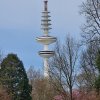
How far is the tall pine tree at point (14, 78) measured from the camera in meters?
71.6

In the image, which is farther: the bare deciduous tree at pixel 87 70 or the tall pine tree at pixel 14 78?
the tall pine tree at pixel 14 78

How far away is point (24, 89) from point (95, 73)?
881 centimetres

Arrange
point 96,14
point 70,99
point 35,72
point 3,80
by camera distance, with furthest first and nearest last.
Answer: point 35,72
point 3,80
point 70,99
point 96,14

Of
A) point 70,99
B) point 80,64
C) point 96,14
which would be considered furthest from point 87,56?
point 96,14

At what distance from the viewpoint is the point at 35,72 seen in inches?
4476

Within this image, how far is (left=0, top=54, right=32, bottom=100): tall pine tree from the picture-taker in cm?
7156

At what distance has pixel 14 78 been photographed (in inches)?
2835

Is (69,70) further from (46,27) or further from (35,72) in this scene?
(46,27)

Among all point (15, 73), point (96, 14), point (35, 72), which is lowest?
point (35, 72)

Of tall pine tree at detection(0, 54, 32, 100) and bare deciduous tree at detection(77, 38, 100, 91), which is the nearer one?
bare deciduous tree at detection(77, 38, 100, 91)

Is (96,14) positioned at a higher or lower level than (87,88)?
higher

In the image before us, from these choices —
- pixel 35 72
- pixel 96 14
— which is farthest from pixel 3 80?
pixel 35 72

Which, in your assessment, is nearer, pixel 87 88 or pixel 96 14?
pixel 96 14

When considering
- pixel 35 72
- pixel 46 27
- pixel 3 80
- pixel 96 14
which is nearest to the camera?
pixel 96 14
